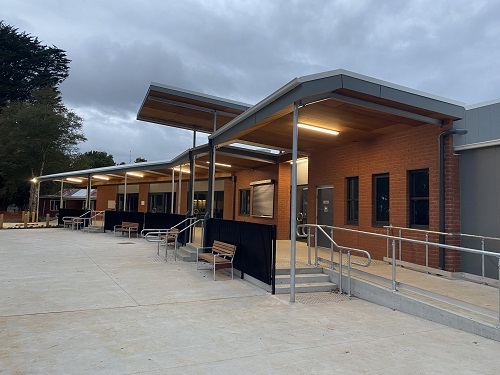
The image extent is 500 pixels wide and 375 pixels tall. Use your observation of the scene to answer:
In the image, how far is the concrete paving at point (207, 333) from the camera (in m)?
3.85

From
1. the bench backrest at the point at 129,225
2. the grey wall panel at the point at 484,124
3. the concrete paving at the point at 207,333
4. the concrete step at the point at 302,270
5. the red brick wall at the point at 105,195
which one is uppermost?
the grey wall panel at the point at 484,124

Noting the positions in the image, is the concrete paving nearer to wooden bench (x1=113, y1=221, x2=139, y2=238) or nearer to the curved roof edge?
the curved roof edge

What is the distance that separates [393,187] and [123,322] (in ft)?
22.1

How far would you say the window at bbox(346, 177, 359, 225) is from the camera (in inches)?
416

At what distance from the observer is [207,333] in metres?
4.82

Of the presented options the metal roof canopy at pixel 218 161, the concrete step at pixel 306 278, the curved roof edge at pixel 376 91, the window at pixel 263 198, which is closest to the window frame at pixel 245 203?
the window at pixel 263 198

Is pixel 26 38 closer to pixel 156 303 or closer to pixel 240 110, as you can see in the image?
pixel 240 110

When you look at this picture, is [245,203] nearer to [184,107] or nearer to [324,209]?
[184,107]

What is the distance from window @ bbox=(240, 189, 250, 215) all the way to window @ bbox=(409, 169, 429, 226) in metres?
9.55

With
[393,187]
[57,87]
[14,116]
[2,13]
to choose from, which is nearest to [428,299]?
[393,187]

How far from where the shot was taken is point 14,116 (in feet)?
108

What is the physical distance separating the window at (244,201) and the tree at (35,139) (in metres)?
22.4

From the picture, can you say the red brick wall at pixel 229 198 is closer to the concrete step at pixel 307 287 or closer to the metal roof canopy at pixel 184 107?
the metal roof canopy at pixel 184 107

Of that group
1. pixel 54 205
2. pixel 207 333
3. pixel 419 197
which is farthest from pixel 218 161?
pixel 54 205
